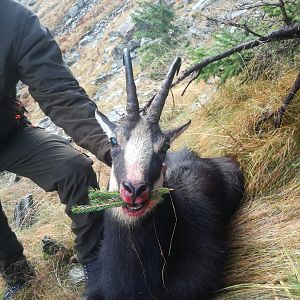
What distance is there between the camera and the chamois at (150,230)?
337 centimetres

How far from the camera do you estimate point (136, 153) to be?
337cm

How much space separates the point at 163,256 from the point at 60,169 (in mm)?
1327

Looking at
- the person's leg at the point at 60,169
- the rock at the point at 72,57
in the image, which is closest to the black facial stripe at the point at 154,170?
the person's leg at the point at 60,169

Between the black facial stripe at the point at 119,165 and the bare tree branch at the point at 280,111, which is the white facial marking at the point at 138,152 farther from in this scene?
the bare tree branch at the point at 280,111

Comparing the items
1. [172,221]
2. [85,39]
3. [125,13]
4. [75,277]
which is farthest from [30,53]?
[85,39]

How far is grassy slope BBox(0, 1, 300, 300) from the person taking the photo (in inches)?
149

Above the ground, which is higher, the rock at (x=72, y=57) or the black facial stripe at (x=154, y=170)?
the black facial stripe at (x=154, y=170)

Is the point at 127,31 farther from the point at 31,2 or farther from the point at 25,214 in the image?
the point at 31,2

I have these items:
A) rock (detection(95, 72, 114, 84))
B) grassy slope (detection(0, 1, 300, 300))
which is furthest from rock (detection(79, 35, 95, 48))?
grassy slope (detection(0, 1, 300, 300))

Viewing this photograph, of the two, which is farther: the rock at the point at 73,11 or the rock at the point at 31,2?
the rock at the point at 31,2

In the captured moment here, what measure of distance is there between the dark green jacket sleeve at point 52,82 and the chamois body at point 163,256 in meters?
0.81

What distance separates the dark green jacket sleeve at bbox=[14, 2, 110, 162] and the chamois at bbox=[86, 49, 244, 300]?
1.46 feet

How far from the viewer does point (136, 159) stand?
3.31 meters

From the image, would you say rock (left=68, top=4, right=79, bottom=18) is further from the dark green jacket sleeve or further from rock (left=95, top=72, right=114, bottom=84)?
the dark green jacket sleeve
